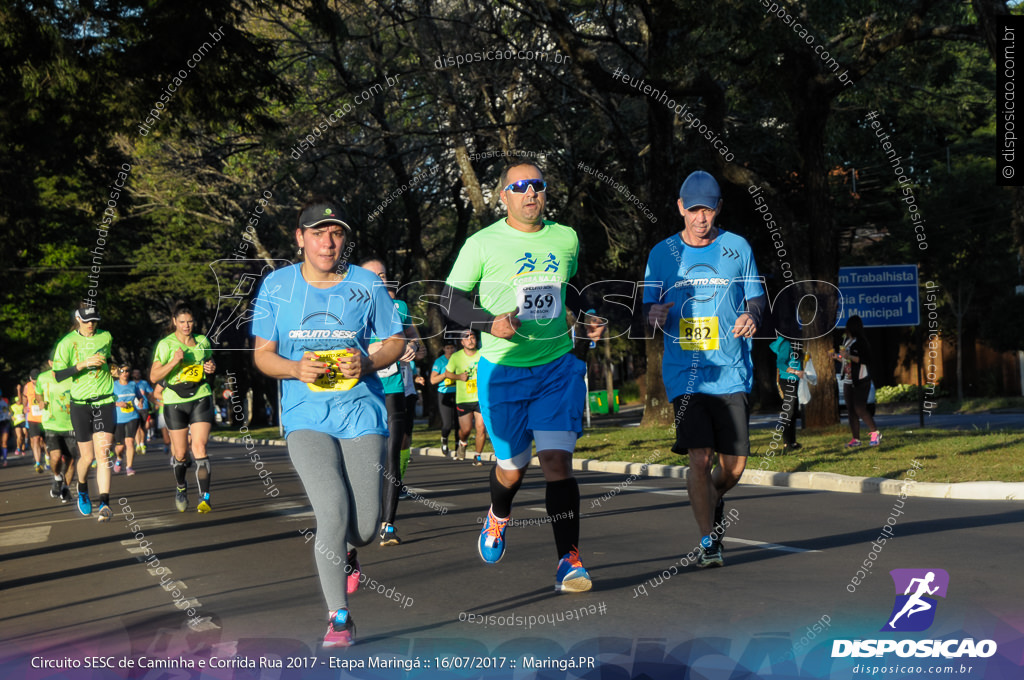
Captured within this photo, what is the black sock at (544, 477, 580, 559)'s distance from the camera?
6570mm

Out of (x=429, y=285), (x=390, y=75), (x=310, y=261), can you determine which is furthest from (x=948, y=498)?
(x=429, y=285)

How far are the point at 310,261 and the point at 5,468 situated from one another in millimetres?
26332

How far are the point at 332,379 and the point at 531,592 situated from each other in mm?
1955

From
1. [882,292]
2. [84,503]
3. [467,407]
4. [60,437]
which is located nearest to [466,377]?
[467,407]

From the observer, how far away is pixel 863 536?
28.1ft

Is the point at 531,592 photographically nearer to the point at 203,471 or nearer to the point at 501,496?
the point at 501,496

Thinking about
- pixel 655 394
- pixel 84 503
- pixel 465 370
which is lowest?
pixel 84 503

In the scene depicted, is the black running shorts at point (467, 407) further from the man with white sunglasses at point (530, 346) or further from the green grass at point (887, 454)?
the man with white sunglasses at point (530, 346)

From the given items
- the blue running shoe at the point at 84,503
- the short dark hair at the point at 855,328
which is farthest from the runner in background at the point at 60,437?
the short dark hair at the point at 855,328

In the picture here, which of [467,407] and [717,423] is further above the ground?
[717,423]

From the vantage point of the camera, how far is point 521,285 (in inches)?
261

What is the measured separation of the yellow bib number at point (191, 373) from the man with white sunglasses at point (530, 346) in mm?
6027

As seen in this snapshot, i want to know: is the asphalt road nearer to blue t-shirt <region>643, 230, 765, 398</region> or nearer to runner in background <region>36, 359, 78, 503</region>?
blue t-shirt <region>643, 230, 765, 398</region>

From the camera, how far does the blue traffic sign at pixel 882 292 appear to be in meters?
19.5
